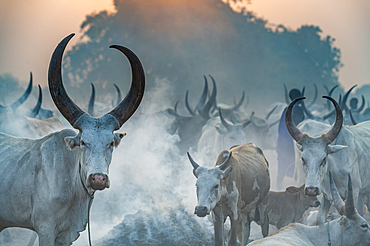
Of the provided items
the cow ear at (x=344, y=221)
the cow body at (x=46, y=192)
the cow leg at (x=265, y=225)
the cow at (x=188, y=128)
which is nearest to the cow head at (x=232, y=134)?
the cow at (x=188, y=128)

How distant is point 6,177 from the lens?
363 cm

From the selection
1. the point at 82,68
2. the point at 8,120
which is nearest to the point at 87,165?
the point at 8,120

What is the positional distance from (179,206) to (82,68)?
72.7 feet

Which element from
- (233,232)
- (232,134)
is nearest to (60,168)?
(233,232)

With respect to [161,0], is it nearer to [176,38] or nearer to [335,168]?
[176,38]

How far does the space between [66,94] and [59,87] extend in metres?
0.09

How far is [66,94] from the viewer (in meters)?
3.56

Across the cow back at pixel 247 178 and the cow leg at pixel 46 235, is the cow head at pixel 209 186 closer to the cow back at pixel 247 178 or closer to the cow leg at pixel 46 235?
the cow back at pixel 247 178

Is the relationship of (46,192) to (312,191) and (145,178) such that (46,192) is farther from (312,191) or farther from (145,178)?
(145,178)

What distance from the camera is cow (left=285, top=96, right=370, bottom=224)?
4766 mm

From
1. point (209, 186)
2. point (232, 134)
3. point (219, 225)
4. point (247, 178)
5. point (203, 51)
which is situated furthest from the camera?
point (203, 51)

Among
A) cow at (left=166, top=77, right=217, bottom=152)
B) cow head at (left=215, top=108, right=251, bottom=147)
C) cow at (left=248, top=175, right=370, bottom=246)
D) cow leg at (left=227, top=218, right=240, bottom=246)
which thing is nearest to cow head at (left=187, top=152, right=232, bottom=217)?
cow leg at (left=227, top=218, right=240, bottom=246)

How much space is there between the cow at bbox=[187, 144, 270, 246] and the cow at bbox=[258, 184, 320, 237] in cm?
23

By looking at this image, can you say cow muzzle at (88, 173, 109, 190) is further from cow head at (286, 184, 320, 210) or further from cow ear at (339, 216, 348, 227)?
cow head at (286, 184, 320, 210)
